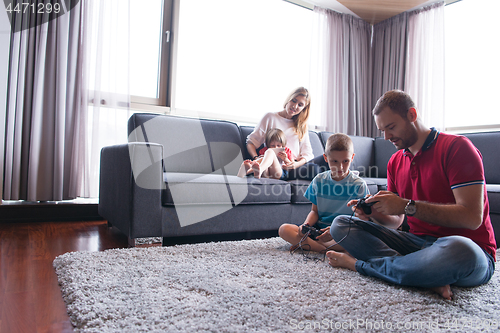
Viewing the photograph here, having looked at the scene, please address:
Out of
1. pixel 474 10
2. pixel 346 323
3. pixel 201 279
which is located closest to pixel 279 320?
pixel 346 323

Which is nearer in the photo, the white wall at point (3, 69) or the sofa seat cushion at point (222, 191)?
the sofa seat cushion at point (222, 191)

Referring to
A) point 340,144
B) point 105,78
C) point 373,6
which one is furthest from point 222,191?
point 373,6

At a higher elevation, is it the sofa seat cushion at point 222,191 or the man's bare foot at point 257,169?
the man's bare foot at point 257,169

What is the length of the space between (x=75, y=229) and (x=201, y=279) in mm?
1406

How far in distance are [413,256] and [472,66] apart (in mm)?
3262

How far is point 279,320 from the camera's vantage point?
2.76 ft

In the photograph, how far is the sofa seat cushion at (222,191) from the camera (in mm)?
1691

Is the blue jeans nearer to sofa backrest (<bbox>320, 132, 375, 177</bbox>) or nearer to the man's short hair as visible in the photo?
the man's short hair

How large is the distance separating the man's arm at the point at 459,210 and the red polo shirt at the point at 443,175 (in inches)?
1.1

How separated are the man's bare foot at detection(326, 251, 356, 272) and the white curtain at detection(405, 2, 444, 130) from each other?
110 inches

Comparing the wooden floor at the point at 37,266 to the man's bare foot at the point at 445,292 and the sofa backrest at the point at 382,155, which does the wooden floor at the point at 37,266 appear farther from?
the sofa backrest at the point at 382,155

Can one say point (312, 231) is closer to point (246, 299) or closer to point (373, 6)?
point (246, 299)

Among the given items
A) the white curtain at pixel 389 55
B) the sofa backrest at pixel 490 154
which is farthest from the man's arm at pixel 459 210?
the white curtain at pixel 389 55

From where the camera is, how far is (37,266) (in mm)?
1327
